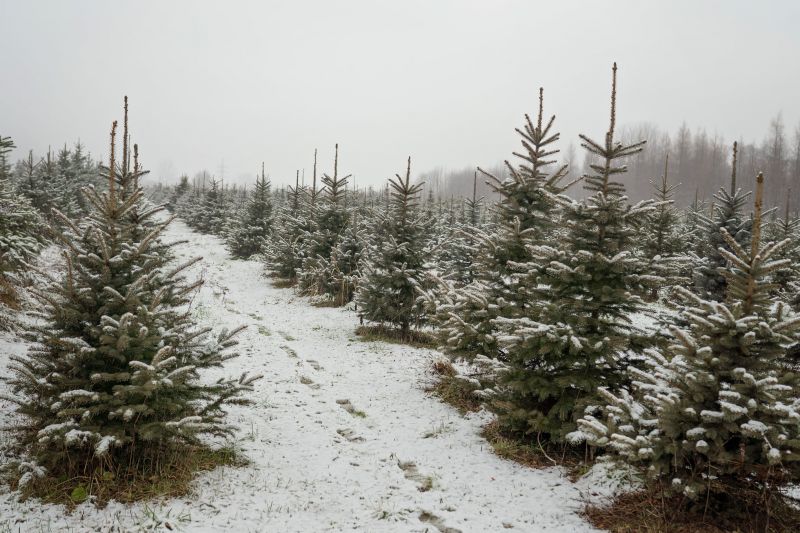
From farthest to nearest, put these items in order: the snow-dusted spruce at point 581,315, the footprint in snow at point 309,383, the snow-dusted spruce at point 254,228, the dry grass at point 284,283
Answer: the snow-dusted spruce at point 254,228 → the dry grass at point 284,283 → the footprint in snow at point 309,383 → the snow-dusted spruce at point 581,315

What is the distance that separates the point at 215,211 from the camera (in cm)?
3925

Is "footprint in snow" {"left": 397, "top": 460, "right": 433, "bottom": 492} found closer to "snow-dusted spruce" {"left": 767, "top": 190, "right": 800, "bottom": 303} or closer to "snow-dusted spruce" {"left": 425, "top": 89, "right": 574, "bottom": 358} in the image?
"snow-dusted spruce" {"left": 425, "top": 89, "right": 574, "bottom": 358}

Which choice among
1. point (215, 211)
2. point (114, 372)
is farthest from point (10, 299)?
point (215, 211)

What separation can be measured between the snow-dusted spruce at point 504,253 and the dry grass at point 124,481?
501 centimetres

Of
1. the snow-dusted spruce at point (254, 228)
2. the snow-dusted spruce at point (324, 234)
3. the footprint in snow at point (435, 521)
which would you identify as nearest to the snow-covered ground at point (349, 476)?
the footprint in snow at point (435, 521)

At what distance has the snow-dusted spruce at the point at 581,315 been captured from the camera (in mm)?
6488

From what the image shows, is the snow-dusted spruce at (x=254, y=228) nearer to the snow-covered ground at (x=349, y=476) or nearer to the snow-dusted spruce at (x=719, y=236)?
the snow-covered ground at (x=349, y=476)

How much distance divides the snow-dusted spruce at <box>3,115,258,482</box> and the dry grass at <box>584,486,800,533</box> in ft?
16.3

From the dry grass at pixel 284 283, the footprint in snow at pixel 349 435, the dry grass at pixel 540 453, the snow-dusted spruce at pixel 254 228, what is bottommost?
the footprint in snow at pixel 349 435

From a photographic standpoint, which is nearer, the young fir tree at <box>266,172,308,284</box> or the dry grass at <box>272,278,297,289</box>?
the young fir tree at <box>266,172,308,284</box>

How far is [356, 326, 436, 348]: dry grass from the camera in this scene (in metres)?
13.6

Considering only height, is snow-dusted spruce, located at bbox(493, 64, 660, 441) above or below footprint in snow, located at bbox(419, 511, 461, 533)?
above

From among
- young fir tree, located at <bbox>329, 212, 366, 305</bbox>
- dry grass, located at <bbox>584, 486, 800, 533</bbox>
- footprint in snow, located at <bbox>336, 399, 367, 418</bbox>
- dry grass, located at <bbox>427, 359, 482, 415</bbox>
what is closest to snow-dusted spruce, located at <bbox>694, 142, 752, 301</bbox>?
dry grass, located at <bbox>427, 359, 482, 415</bbox>

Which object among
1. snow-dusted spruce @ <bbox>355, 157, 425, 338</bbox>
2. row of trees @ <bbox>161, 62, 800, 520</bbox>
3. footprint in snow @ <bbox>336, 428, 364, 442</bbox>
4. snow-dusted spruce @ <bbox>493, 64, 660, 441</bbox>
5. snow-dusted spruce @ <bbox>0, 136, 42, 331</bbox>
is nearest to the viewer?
row of trees @ <bbox>161, 62, 800, 520</bbox>
